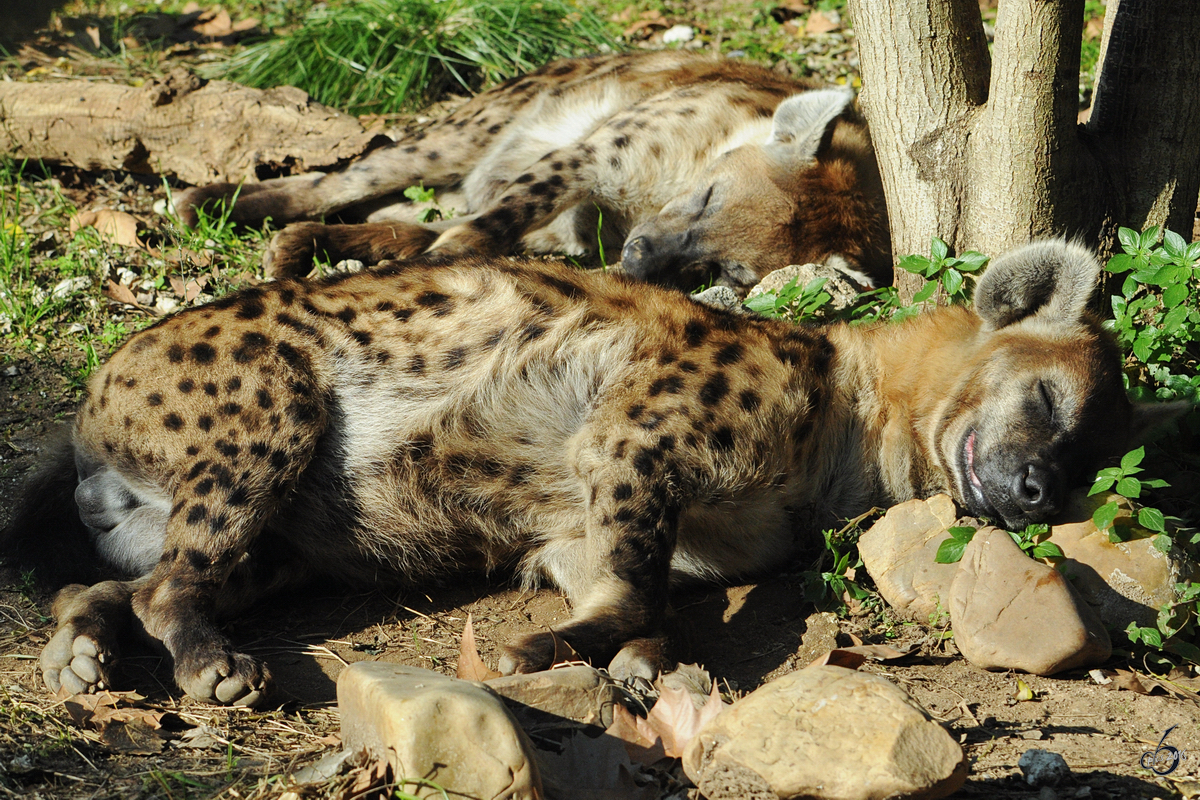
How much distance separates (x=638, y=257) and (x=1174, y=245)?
2589 millimetres

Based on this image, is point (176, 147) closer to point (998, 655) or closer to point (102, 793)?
point (102, 793)

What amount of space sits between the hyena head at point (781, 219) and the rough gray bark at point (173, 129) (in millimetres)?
1988

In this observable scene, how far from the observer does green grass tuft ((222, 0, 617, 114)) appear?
729cm

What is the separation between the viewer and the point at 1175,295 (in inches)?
148

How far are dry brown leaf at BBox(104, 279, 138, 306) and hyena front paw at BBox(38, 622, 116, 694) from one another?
2.61 m

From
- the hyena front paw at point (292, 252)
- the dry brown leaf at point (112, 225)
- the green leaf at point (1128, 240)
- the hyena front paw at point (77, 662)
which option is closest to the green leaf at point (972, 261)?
the green leaf at point (1128, 240)

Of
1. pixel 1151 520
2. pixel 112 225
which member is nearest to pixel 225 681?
pixel 1151 520

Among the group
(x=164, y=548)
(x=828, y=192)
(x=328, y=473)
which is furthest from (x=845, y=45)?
(x=164, y=548)

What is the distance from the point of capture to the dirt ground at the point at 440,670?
8.43 ft

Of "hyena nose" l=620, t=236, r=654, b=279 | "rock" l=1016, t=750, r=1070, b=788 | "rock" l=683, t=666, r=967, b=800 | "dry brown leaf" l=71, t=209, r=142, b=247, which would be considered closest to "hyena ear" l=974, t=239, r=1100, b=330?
"rock" l=1016, t=750, r=1070, b=788

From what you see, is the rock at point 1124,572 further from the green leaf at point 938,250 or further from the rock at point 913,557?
the green leaf at point 938,250

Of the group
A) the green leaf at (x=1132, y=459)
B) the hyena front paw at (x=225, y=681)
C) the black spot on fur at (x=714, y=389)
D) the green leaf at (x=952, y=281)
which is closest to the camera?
the hyena front paw at (x=225, y=681)

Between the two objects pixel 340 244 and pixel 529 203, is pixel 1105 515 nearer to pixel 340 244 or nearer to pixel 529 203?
pixel 529 203

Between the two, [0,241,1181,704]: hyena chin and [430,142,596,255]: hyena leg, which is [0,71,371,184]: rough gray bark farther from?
[0,241,1181,704]: hyena chin
